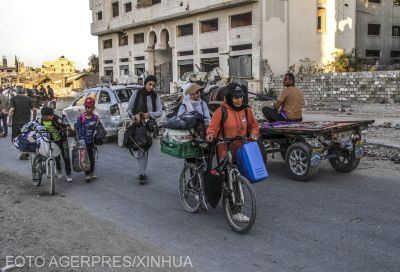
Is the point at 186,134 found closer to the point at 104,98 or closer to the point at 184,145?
A: the point at 184,145

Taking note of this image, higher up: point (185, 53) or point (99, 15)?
point (99, 15)

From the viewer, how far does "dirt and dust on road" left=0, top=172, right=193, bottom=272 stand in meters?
4.68

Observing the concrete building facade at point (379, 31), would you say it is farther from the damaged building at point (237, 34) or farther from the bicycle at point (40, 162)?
the bicycle at point (40, 162)

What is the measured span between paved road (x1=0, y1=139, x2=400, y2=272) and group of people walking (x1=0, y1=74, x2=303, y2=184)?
0.66m

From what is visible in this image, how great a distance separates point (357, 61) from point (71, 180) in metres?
27.4

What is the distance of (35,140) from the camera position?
27.7 feet

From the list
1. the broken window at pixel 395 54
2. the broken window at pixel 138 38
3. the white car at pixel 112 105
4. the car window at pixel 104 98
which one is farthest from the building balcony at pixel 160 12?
the car window at pixel 104 98

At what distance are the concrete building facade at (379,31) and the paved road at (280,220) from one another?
1280 inches

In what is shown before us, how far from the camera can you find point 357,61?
105 ft

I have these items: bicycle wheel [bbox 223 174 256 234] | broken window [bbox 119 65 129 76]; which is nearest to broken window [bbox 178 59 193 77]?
broken window [bbox 119 65 129 76]

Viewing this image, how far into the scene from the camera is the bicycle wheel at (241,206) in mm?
5305

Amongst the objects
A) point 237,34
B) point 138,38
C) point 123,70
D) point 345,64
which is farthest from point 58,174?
point 123,70

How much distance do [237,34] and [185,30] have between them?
665cm

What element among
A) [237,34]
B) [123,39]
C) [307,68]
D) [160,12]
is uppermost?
[160,12]
